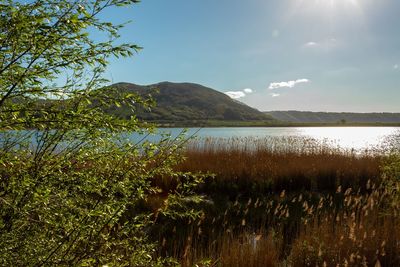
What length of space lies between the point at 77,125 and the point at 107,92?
1.40 ft

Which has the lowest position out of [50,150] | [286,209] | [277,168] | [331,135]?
[331,135]

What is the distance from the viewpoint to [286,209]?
8992 mm

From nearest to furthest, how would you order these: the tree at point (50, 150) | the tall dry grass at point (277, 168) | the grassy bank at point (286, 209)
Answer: the tree at point (50, 150)
the grassy bank at point (286, 209)
the tall dry grass at point (277, 168)

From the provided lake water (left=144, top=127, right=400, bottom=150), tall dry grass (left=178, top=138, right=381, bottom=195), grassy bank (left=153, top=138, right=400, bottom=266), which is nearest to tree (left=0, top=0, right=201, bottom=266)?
lake water (left=144, top=127, right=400, bottom=150)

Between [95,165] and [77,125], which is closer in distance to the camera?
[77,125]

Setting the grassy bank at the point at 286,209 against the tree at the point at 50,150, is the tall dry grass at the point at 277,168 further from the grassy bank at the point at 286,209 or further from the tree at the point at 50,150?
the tree at the point at 50,150

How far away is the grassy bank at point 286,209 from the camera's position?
17.3ft

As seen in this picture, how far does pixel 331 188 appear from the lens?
1205 centimetres

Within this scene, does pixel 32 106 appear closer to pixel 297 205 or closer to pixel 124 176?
pixel 124 176

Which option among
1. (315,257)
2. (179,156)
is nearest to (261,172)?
(315,257)

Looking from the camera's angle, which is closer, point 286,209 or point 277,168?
point 286,209

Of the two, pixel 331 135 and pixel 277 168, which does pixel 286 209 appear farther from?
pixel 331 135

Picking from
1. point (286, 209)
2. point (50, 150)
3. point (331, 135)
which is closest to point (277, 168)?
point (286, 209)

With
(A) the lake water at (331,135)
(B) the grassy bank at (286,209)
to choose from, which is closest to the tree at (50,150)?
(A) the lake water at (331,135)
